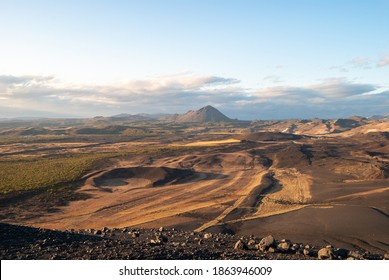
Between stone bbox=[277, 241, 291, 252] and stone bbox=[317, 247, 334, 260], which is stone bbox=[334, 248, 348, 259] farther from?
stone bbox=[277, 241, 291, 252]

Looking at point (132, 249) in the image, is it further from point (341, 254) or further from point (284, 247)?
point (341, 254)

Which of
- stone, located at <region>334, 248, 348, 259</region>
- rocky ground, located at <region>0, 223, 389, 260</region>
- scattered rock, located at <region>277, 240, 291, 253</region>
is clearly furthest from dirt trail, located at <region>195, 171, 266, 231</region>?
stone, located at <region>334, 248, 348, 259</region>

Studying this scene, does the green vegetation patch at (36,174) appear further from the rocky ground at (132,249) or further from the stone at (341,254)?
the stone at (341,254)

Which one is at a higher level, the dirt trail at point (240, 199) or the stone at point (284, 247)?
the stone at point (284, 247)

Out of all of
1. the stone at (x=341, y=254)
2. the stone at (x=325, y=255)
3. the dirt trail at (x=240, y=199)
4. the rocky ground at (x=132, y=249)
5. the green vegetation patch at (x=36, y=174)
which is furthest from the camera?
the green vegetation patch at (x=36, y=174)

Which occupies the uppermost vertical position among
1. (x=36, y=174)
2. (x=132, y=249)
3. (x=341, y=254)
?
(x=132, y=249)

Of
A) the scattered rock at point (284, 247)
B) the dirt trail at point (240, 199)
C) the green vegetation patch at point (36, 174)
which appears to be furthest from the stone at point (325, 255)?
the green vegetation patch at point (36, 174)

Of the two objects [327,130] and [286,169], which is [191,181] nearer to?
[286,169]

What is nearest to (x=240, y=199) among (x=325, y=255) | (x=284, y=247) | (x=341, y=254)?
(x=284, y=247)

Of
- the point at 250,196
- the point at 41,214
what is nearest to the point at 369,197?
the point at 250,196

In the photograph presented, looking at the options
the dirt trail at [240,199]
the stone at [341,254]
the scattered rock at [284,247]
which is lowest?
the dirt trail at [240,199]
